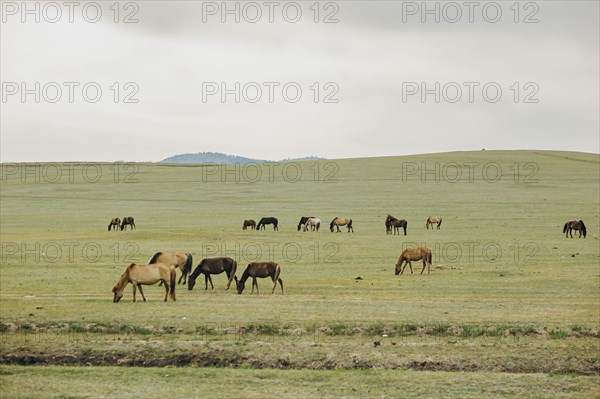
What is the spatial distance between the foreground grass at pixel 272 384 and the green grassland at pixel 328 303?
74 millimetres

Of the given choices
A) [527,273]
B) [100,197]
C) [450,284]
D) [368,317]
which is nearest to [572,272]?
[527,273]

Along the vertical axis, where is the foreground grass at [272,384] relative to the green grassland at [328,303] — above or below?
below

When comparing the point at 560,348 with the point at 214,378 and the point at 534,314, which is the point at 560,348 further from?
the point at 214,378

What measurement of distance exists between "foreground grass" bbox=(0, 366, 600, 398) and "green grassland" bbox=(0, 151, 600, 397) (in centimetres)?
7

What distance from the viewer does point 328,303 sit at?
24312 mm

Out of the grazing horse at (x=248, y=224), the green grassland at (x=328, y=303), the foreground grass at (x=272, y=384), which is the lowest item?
the foreground grass at (x=272, y=384)

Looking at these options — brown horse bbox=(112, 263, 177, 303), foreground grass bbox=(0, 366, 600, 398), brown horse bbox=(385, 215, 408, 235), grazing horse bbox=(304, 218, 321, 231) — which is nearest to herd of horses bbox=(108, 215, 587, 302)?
brown horse bbox=(112, 263, 177, 303)

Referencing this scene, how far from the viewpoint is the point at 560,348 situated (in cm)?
1911

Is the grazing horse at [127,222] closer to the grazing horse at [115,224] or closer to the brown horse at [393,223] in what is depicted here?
the grazing horse at [115,224]

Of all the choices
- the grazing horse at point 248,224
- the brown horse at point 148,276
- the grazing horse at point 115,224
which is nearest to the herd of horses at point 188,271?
the brown horse at point 148,276

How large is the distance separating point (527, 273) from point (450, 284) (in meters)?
4.54

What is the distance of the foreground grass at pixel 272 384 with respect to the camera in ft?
50.3

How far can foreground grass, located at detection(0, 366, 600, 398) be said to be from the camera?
1533cm

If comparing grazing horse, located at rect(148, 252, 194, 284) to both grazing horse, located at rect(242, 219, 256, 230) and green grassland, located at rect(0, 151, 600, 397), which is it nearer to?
green grassland, located at rect(0, 151, 600, 397)
